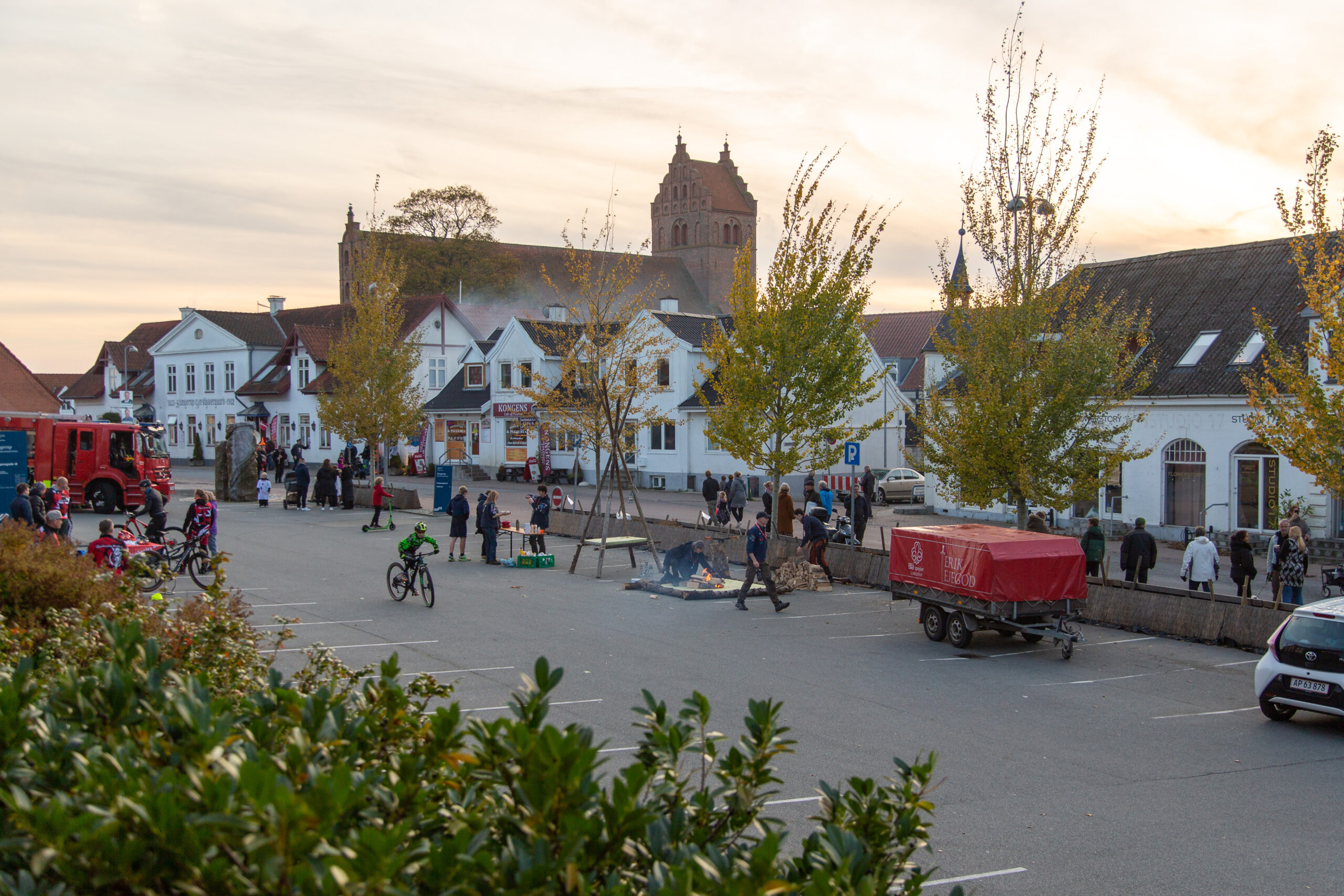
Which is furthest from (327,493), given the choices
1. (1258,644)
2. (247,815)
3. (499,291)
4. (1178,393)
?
(499,291)

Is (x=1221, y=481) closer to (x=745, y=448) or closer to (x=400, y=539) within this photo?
(x=745, y=448)

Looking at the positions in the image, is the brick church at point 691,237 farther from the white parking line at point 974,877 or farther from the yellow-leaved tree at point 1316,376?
the white parking line at point 974,877

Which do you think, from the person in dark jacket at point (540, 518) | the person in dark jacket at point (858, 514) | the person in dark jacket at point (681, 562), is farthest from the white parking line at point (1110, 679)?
the person in dark jacket at point (540, 518)

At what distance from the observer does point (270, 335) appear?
7012cm

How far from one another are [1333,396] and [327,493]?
29.5 metres

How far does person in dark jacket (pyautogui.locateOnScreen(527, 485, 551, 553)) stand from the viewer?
78.7 feet

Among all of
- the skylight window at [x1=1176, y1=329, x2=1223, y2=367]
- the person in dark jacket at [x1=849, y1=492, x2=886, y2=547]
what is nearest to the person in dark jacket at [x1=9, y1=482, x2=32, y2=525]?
the person in dark jacket at [x1=849, y1=492, x2=886, y2=547]

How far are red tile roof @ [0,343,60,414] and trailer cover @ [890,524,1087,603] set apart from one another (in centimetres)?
3319

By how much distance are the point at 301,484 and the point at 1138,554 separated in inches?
1022

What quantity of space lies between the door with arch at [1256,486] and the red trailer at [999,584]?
574 inches

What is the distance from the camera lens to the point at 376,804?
11.0ft

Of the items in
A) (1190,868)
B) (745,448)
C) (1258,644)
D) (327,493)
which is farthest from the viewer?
(327,493)

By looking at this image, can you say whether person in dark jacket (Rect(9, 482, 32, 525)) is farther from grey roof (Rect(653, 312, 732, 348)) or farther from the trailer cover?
grey roof (Rect(653, 312, 732, 348))

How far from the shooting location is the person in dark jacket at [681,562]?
20.7 metres
